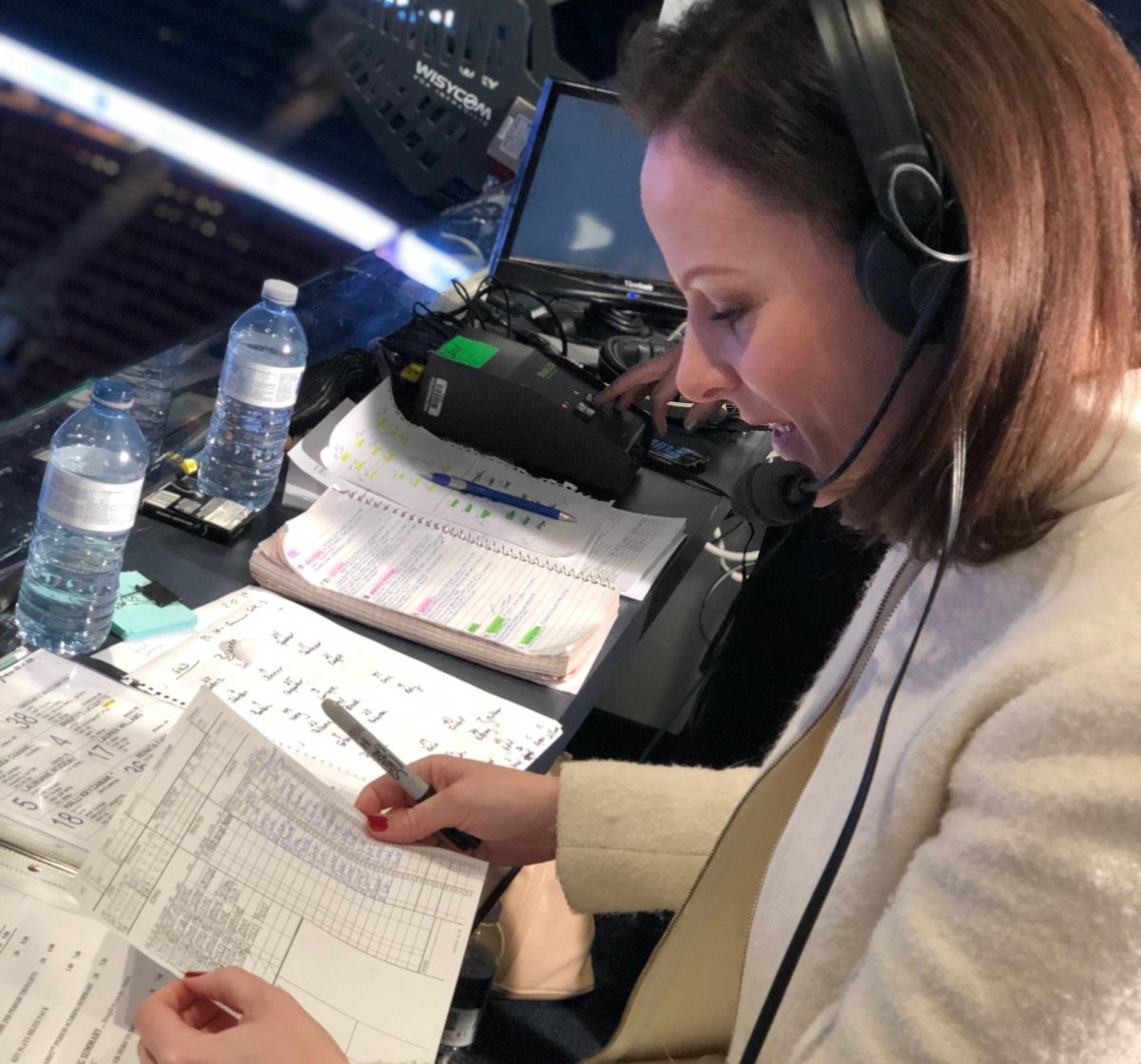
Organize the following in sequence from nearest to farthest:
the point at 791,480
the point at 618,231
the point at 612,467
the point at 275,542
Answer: the point at 791,480 → the point at 275,542 → the point at 612,467 → the point at 618,231

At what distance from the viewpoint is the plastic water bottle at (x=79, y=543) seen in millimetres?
970

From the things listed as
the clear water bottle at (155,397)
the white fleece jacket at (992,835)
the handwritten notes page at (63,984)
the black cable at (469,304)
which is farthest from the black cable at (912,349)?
the black cable at (469,304)

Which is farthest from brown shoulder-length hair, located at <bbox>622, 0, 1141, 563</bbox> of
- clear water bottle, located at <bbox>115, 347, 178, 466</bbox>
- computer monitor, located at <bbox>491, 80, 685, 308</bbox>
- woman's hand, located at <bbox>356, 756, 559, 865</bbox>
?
computer monitor, located at <bbox>491, 80, 685, 308</bbox>

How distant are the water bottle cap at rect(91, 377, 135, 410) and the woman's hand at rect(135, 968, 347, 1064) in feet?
1.67

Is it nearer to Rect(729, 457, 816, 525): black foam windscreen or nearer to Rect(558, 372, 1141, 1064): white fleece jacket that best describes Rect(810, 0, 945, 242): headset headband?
Rect(558, 372, 1141, 1064): white fleece jacket

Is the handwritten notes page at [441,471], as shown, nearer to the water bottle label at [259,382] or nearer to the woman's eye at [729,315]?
the water bottle label at [259,382]

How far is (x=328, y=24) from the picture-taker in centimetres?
128

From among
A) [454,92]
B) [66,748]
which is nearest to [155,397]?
[66,748]

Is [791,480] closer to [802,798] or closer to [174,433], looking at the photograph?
[802,798]

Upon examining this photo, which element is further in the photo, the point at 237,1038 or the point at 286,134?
the point at 286,134

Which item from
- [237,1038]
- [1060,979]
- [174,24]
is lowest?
[237,1038]

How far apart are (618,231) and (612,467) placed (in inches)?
27.3

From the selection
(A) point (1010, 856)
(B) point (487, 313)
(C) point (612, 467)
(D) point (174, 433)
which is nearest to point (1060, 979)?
(A) point (1010, 856)

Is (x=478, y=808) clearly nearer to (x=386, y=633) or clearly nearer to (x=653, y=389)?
(x=386, y=633)
